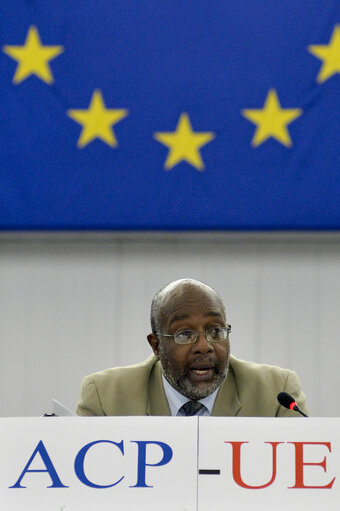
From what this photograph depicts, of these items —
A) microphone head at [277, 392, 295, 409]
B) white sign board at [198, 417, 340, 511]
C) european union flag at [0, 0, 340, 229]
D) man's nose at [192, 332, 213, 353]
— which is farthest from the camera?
european union flag at [0, 0, 340, 229]

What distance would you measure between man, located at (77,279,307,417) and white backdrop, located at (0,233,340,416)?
1737mm

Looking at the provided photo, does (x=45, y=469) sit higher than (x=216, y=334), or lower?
lower

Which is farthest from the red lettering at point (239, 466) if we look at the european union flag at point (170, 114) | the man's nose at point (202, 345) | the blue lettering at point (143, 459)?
the european union flag at point (170, 114)

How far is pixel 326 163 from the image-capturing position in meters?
4.64

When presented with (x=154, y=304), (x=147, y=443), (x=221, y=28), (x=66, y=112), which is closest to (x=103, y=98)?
(x=66, y=112)

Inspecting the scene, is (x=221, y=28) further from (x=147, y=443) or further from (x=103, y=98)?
(x=147, y=443)

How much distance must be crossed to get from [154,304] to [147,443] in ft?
2.80

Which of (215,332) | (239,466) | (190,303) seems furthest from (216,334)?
(239,466)

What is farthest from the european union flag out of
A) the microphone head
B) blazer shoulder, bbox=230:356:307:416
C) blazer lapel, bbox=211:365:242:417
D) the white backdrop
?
the microphone head

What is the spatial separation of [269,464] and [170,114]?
9.14 feet

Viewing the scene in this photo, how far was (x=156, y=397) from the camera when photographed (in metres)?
3.10

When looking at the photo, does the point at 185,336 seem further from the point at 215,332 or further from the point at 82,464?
the point at 82,464

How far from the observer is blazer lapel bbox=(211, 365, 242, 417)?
3.00m

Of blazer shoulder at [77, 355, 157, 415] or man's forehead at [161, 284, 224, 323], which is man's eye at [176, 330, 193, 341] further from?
blazer shoulder at [77, 355, 157, 415]
